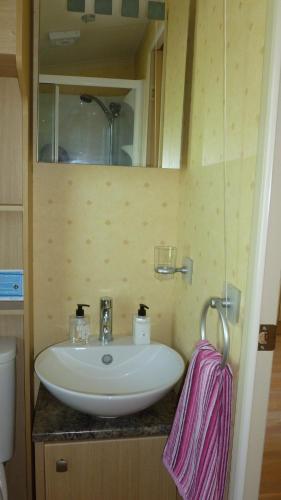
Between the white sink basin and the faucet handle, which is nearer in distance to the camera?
the white sink basin

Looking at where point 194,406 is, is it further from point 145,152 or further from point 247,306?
point 145,152

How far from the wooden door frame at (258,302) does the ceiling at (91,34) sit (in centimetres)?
85

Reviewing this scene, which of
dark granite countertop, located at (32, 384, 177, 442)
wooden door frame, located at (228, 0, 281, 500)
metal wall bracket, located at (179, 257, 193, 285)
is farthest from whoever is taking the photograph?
metal wall bracket, located at (179, 257, 193, 285)

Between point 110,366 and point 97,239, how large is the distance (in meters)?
0.53

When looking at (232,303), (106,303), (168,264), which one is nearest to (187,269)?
(168,264)

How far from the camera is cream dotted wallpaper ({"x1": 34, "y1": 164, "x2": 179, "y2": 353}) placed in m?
1.57

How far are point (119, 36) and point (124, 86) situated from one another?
0.67 ft

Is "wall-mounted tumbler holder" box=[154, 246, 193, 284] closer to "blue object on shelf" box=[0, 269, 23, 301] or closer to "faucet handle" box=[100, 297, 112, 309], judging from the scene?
"faucet handle" box=[100, 297, 112, 309]

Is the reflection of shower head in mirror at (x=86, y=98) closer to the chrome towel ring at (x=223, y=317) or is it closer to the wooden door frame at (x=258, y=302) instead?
the wooden door frame at (x=258, y=302)

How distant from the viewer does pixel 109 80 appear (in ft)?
5.06

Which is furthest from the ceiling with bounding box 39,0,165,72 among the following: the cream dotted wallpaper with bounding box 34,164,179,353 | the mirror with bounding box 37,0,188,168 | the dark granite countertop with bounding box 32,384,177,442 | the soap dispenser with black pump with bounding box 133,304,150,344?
the dark granite countertop with bounding box 32,384,177,442

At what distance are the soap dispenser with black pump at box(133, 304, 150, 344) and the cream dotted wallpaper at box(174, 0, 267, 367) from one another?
14 cm

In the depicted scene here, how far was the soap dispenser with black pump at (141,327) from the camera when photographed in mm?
1564

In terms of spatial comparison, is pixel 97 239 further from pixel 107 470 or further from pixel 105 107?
pixel 107 470
